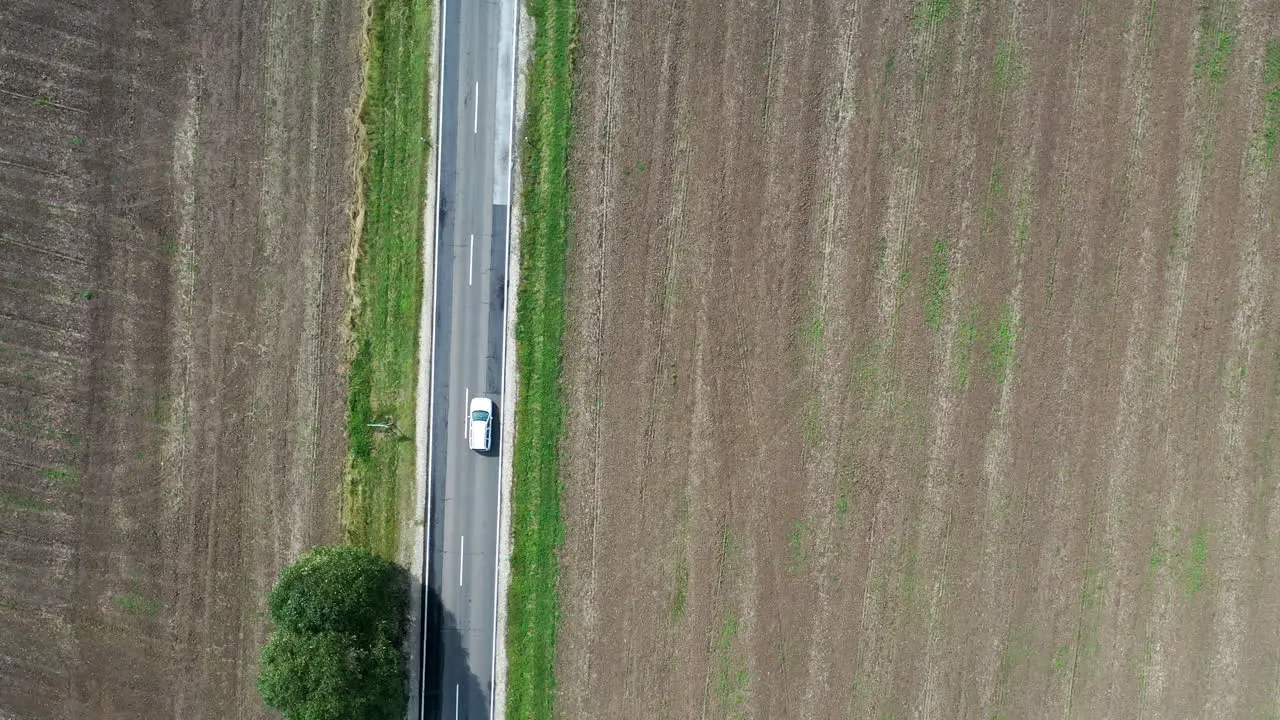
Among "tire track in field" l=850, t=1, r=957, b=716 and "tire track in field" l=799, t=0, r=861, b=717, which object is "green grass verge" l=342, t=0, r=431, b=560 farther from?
"tire track in field" l=850, t=1, r=957, b=716

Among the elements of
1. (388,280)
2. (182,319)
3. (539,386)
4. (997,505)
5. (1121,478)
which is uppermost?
(388,280)

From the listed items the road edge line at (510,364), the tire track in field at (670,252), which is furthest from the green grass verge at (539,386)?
the tire track in field at (670,252)

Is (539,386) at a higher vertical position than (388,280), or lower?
lower

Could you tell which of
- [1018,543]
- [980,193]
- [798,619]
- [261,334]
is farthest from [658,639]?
[980,193]

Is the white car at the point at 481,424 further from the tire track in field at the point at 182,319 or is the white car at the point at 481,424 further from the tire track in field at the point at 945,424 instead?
the tire track in field at the point at 945,424

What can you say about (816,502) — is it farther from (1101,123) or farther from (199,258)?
(199,258)

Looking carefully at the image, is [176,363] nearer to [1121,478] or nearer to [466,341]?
[466,341]

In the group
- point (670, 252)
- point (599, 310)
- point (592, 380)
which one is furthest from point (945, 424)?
point (599, 310)
